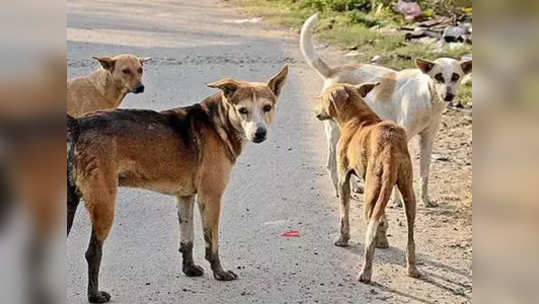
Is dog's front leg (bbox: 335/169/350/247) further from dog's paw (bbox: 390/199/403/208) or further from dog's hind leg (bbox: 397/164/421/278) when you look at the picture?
dog's paw (bbox: 390/199/403/208)

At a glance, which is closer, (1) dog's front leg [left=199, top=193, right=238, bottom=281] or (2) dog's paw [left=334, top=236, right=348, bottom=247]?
(1) dog's front leg [left=199, top=193, right=238, bottom=281]

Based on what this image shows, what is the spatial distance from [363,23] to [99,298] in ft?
21.8

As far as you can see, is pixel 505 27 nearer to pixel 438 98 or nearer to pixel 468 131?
pixel 438 98

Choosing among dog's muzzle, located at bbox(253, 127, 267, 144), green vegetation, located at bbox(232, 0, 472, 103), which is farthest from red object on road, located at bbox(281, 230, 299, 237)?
green vegetation, located at bbox(232, 0, 472, 103)

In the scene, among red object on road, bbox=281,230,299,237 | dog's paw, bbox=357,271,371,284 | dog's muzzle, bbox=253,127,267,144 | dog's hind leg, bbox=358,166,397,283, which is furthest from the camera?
red object on road, bbox=281,230,299,237

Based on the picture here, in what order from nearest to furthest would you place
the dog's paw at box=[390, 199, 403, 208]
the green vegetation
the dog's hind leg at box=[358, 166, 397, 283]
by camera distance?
1. the dog's hind leg at box=[358, 166, 397, 283]
2. the dog's paw at box=[390, 199, 403, 208]
3. the green vegetation

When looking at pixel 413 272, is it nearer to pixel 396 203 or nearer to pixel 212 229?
pixel 212 229

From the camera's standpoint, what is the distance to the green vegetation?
7043mm

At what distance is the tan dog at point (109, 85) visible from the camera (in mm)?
4043

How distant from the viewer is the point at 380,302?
9.46 ft

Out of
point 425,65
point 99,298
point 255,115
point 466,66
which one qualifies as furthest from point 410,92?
point 99,298

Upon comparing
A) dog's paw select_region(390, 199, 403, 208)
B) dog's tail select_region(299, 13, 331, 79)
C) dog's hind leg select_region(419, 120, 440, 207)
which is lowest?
dog's paw select_region(390, 199, 403, 208)

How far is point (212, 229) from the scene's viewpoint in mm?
2965

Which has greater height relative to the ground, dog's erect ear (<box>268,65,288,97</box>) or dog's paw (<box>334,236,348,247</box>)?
dog's erect ear (<box>268,65,288,97</box>)
